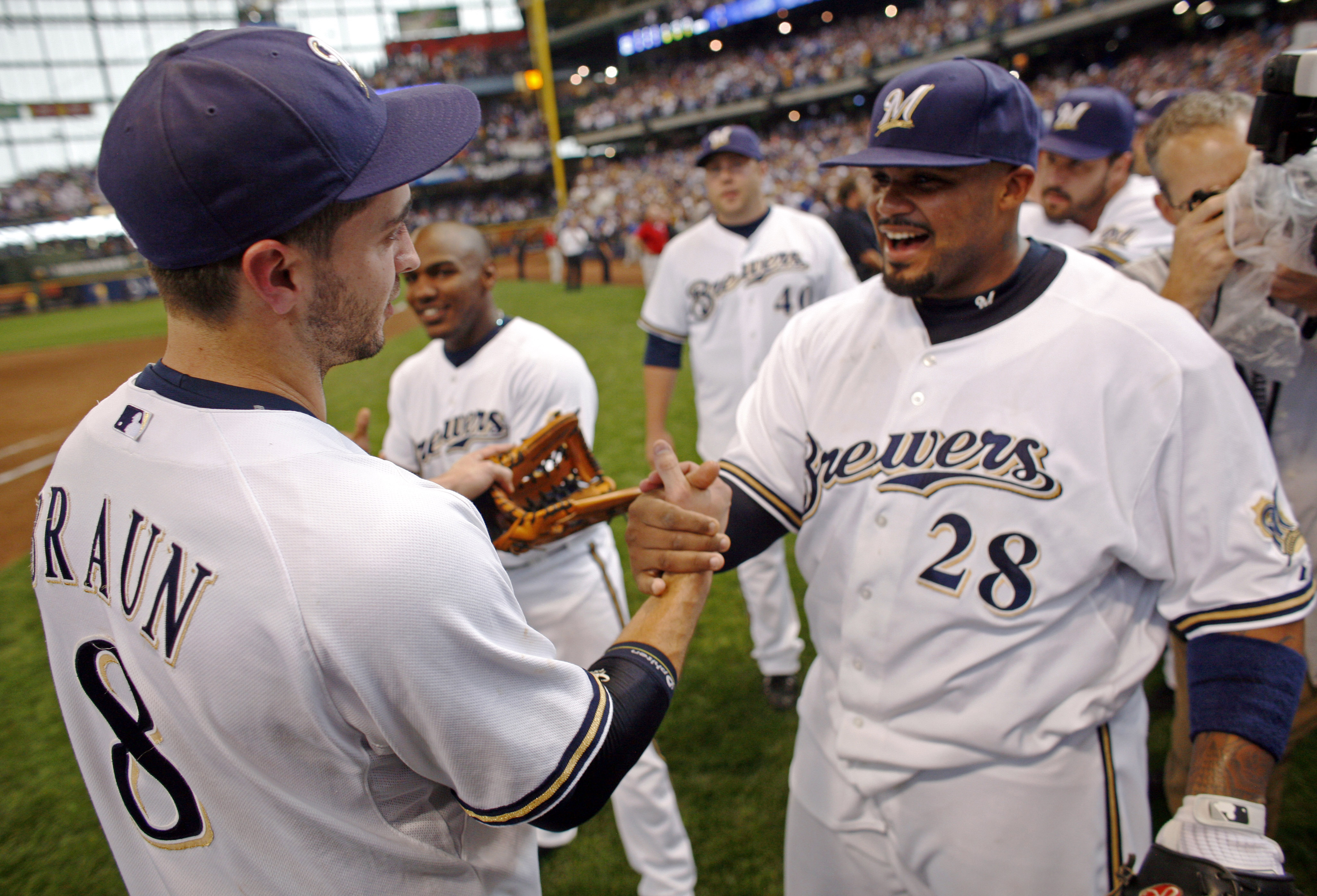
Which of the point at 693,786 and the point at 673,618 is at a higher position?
the point at 673,618

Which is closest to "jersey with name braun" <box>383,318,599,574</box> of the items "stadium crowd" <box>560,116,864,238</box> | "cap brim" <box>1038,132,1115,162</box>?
"cap brim" <box>1038,132,1115,162</box>

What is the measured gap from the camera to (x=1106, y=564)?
152 cm

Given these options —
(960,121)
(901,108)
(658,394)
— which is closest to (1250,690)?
(960,121)

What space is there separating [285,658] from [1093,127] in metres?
3.62

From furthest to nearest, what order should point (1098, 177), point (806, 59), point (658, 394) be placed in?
point (806, 59) → point (658, 394) → point (1098, 177)

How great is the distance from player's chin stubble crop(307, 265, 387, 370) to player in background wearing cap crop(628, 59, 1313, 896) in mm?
749

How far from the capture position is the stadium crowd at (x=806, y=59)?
25.0 meters

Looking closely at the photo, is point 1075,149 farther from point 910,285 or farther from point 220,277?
point 220,277

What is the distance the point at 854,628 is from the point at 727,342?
2.41m

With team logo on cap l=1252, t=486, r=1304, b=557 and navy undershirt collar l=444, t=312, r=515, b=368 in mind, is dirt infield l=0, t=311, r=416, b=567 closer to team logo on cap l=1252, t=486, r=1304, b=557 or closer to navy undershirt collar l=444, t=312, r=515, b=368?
navy undershirt collar l=444, t=312, r=515, b=368

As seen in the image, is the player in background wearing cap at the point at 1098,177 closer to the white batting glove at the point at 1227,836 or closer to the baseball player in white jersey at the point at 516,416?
the baseball player in white jersey at the point at 516,416

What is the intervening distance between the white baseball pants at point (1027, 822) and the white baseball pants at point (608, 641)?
40.7 inches

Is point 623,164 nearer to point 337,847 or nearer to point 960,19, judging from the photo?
point 960,19

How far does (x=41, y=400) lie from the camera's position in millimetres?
12992
